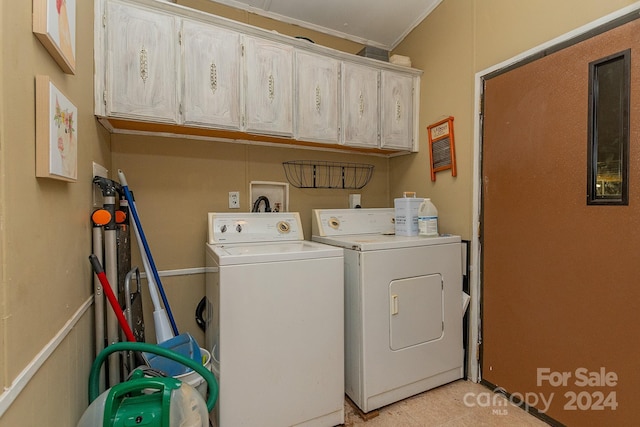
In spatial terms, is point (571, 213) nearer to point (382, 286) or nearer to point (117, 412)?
point (382, 286)

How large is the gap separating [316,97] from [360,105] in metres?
0.36

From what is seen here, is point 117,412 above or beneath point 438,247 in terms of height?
beneath

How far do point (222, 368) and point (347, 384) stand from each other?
2.74ft

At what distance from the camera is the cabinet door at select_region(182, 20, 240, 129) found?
69.4 inches

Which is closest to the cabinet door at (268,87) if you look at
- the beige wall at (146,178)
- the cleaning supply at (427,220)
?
the beige wall at (146,178)

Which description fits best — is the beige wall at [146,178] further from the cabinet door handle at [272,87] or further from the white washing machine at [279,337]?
the white washing machine at [279,337]

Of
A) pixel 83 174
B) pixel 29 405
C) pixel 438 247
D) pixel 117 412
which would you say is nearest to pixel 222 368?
pixel 117 412

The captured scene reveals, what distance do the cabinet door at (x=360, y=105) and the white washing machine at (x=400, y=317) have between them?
835 millimetres

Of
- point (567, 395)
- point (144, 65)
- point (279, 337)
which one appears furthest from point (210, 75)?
point (567, 395)

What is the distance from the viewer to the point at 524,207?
172 cm

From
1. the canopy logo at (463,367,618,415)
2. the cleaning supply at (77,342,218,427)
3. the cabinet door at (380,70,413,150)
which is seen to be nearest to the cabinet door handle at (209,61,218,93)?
the cabinet door at (380,70,413,150)

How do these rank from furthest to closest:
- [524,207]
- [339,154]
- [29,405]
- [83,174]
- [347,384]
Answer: [339,154], [347,384], [524,207], [83,174], [29,405]

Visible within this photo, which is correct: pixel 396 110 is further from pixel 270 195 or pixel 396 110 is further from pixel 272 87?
pixel 270 195

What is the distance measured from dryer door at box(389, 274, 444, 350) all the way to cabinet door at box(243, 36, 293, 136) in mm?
1252
